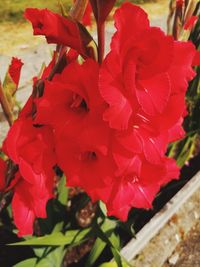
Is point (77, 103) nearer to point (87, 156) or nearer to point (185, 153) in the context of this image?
point (87, 156)

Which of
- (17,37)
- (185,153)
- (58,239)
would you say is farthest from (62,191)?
(17,37)

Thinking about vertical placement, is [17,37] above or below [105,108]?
below

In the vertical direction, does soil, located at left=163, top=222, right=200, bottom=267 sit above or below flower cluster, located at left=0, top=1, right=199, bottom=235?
below

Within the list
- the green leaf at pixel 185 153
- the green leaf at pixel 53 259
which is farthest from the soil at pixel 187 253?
the green leaf at pixel 53 259

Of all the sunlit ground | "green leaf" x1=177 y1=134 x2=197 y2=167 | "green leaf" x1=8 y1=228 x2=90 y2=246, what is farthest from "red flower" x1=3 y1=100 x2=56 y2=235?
the sunlit ground

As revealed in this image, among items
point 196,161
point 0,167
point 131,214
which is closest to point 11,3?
point 196,161

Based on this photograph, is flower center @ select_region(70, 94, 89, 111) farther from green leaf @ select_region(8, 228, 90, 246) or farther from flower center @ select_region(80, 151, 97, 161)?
green leaf @ select_region(8, 228, 90, 246)

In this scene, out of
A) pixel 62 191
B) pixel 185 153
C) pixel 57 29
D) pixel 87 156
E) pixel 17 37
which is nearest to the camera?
pixel 57 29

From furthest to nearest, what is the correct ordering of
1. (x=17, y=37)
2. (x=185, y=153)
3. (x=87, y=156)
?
1. (x=17, y=37)
2. (x=185, y=153)
3. (x=87, y=156)

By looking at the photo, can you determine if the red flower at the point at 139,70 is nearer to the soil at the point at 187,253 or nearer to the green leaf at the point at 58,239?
the green leaf at the point at 58,239
